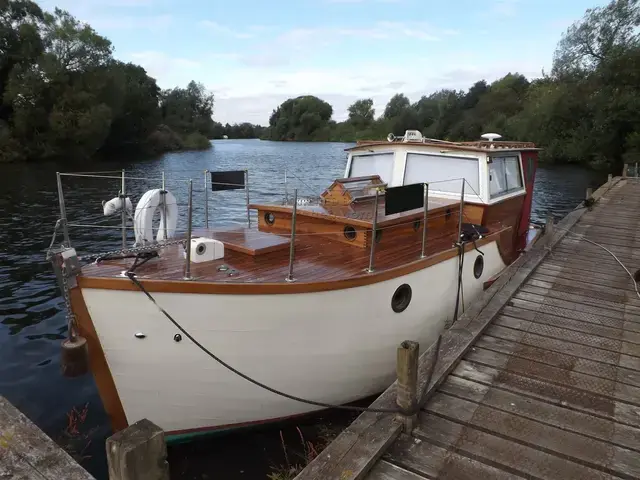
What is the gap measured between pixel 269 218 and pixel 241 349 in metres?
3.09

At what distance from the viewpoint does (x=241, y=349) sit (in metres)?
4.88

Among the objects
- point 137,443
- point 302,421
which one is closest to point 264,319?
point 302,421

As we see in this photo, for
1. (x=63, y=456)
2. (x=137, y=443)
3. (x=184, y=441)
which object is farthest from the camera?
(x=184, y=441)

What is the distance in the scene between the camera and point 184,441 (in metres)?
5.32

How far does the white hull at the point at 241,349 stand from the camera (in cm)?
464

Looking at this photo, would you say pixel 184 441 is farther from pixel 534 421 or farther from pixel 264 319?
pixel 534 421

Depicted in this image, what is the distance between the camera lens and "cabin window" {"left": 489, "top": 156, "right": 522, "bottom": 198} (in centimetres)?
836

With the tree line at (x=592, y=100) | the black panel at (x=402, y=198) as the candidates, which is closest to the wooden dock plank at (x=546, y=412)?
the black panel at (x=402, y=198)

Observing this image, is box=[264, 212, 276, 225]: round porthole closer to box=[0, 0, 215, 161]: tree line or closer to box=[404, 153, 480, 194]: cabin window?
box=[404, 153, 480, 194]: cabin window

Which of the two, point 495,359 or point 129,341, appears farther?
point 495,359

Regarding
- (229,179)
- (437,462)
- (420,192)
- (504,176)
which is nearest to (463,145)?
(504,176)

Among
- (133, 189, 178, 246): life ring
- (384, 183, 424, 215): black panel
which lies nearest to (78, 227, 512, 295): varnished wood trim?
(384, 183, 424, 215): black panel

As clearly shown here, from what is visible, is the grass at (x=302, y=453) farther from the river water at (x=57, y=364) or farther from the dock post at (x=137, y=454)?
the dock post at (x=137, y=454)

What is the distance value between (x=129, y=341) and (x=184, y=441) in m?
1.47
